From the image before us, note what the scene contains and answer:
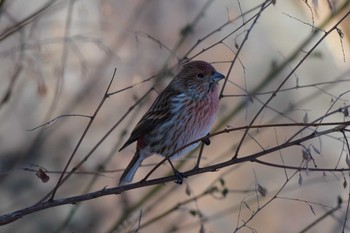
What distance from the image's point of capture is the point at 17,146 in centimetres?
949

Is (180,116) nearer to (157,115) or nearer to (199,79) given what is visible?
(157,115)

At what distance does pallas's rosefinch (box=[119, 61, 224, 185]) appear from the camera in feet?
18.2

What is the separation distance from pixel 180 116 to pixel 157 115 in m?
0.22

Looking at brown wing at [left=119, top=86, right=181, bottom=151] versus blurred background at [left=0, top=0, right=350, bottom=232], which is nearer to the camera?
brown wing at [left=119, top=86, right=181, bottom=151]

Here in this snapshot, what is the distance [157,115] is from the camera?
5.76 m

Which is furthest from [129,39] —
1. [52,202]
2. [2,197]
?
[52,202]

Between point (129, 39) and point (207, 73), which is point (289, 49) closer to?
point (129, 39)

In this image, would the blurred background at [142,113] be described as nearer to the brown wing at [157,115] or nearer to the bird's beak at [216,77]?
the brown wing at [157,115]

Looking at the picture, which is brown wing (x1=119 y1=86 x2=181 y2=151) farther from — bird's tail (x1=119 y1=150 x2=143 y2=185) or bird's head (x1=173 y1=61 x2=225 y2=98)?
bird's tail (x1=119 y1=150 x2=143 y2=185)

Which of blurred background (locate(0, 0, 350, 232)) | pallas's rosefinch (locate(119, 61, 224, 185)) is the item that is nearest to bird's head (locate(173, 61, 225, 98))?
pallas's rosefinch (locate(119, 61, 224, 185))

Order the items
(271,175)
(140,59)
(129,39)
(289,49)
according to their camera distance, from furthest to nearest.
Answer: (289,49)
(271,175)
(129,39)
(140,59)

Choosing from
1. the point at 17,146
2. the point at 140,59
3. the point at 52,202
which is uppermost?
the point at 17,146

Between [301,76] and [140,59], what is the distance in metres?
5.16

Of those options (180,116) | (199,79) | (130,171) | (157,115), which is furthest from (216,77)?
(130,171)
